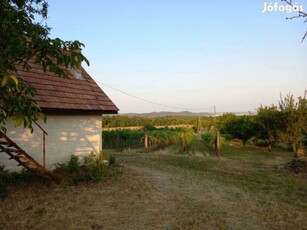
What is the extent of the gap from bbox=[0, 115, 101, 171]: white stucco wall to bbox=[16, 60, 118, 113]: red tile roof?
49 centimetres

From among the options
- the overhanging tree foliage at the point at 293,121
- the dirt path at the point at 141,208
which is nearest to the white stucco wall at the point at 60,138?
the dirt path at the point at 141,208

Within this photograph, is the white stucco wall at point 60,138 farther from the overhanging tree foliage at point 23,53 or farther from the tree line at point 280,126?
the tree line at point 280,126

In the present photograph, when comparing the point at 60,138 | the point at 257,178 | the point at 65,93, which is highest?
the point at 65,93

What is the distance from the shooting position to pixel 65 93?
11477mm

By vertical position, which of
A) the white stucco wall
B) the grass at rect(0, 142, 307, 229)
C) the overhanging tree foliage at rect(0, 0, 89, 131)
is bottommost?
the grass at rect(0, 142, 307, 229)

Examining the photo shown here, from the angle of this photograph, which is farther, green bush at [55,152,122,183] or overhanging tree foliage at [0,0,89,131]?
green bush at [55,152,122,183]

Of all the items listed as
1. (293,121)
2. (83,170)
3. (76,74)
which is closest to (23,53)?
(83,170)

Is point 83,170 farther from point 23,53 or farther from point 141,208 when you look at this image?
point 23,53

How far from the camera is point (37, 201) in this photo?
7.74 meters

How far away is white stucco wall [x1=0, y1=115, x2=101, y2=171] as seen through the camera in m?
9.72

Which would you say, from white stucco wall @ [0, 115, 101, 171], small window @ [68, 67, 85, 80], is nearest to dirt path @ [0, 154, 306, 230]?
white stucco wall @ [0, 115, 101, 171]

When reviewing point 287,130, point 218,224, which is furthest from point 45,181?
point 287,130

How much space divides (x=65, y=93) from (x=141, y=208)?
573 centimetres

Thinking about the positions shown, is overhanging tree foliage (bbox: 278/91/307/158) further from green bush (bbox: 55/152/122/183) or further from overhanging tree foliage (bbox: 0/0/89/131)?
overhanging tree foliage (bbox: 0/0/89/131)
